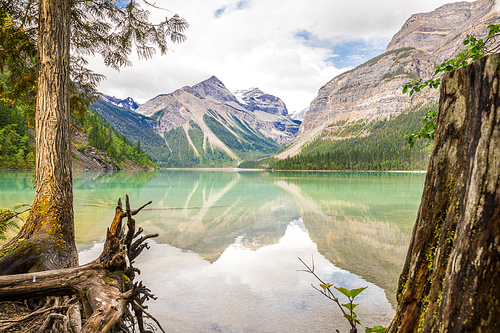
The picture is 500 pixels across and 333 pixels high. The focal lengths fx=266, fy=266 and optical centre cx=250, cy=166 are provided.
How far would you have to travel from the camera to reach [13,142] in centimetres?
6012

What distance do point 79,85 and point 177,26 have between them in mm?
3180

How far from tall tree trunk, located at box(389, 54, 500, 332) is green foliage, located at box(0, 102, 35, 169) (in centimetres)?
7105

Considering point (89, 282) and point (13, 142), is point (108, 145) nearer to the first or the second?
point (13, 142)

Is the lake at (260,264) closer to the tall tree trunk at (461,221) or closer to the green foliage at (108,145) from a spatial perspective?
Result: the tall tree trunk at (461,221)

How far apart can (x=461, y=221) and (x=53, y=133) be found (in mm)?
6100

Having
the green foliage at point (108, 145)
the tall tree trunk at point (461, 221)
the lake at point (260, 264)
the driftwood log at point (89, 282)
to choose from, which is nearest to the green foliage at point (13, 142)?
the green foliage at point (108, 145)

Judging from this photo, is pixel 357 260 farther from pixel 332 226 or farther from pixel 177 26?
pixel 177 26

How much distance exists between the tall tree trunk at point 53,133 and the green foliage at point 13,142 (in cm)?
6527

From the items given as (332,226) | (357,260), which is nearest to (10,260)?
(357,260)

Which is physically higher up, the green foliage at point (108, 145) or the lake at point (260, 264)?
the green foliage at point (108, 145)

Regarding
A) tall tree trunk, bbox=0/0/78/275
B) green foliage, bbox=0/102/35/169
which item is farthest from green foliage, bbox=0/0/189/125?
green foliage, bbox=0/102/35/169

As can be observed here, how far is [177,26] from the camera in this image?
685 cm

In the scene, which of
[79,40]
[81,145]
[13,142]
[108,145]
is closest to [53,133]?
[79,40]

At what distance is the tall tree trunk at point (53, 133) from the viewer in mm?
4758
